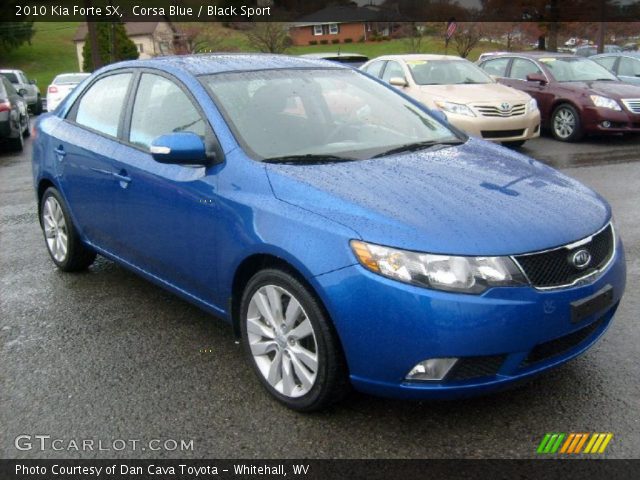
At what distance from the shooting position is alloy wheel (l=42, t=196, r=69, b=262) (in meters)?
5.11

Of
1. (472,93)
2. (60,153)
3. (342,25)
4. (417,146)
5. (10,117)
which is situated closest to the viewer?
(417,146)

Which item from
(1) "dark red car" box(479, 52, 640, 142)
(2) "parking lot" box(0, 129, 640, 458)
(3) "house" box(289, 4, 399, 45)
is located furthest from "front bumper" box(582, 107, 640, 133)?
(3) "house" box(289, 4, 399, 45)

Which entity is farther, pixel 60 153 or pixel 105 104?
pixel 60 153

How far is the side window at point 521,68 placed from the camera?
41.2ft

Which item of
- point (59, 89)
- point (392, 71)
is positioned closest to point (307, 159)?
point (392, 71)

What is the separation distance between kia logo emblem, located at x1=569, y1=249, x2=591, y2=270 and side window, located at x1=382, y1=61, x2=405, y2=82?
8574 mm

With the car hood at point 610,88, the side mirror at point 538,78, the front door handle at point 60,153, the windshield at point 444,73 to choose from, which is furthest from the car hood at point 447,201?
the side mirror at point 538,78

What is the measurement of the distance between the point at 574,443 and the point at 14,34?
77.8 meters

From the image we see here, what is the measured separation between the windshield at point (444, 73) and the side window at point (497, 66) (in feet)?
7.08

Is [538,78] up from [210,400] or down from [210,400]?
up

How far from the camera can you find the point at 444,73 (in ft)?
36.0

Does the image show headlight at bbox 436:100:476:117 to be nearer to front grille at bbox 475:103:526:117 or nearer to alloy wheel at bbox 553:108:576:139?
front grille at bbox 475:103:526:117

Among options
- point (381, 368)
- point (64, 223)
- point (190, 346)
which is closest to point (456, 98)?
point (64, 223)

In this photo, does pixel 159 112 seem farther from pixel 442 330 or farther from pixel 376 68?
pixel 376 68
